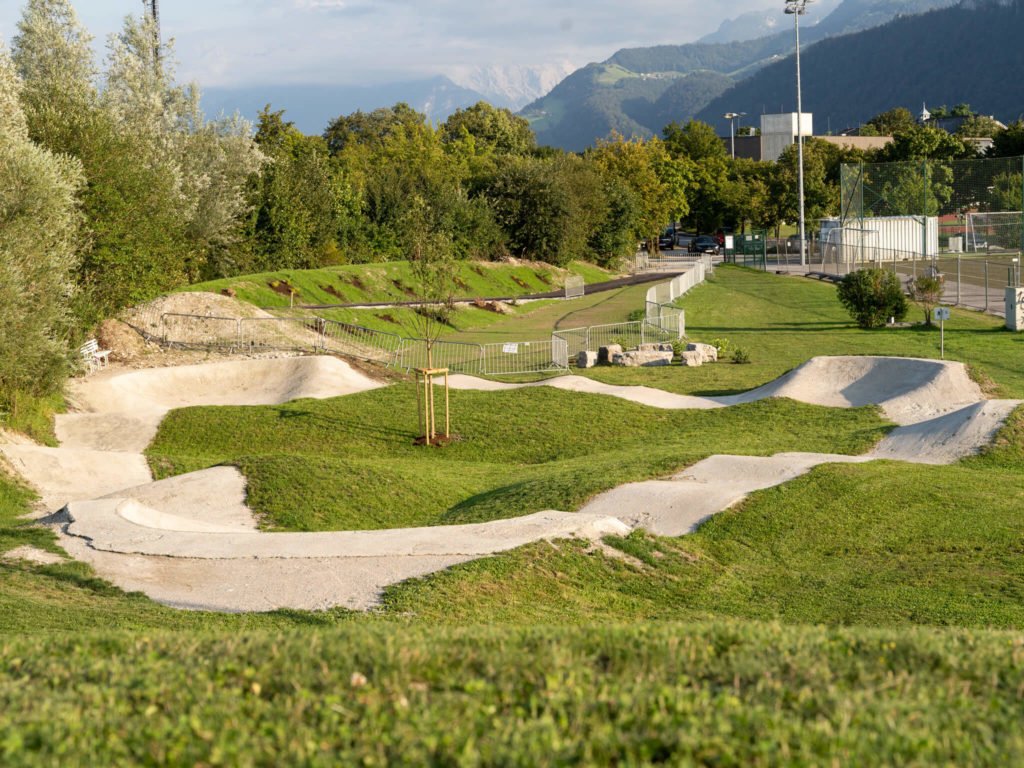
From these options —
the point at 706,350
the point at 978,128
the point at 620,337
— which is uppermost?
the point at 978,128

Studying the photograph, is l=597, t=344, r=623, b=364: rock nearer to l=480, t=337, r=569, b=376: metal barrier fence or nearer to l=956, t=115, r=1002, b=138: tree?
l=480, t=337, r=569, b=376: metal barrier fence

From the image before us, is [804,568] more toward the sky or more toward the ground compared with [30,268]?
more toward the ground

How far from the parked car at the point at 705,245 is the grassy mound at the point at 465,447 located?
245ft

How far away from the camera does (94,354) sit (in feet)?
93.6

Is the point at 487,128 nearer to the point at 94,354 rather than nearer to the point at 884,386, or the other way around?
the point at 94,354

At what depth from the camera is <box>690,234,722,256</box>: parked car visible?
9719 centimetres

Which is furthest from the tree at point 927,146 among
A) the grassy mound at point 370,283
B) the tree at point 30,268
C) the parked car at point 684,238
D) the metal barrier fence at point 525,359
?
the tree at point 30,268

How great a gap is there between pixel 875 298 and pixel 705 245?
6286 cm

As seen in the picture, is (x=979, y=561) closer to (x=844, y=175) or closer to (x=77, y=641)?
(x=77, y=641)

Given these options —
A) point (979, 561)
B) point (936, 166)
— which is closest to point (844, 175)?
point (936, 166)

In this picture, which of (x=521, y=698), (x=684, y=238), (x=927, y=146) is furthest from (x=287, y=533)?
(x=684, y=238)

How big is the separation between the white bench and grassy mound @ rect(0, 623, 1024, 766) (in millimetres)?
22453

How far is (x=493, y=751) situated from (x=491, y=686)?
0.75 metres

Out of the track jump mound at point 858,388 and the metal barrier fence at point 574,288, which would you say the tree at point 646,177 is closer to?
the metal barrier fence at point 574,288
